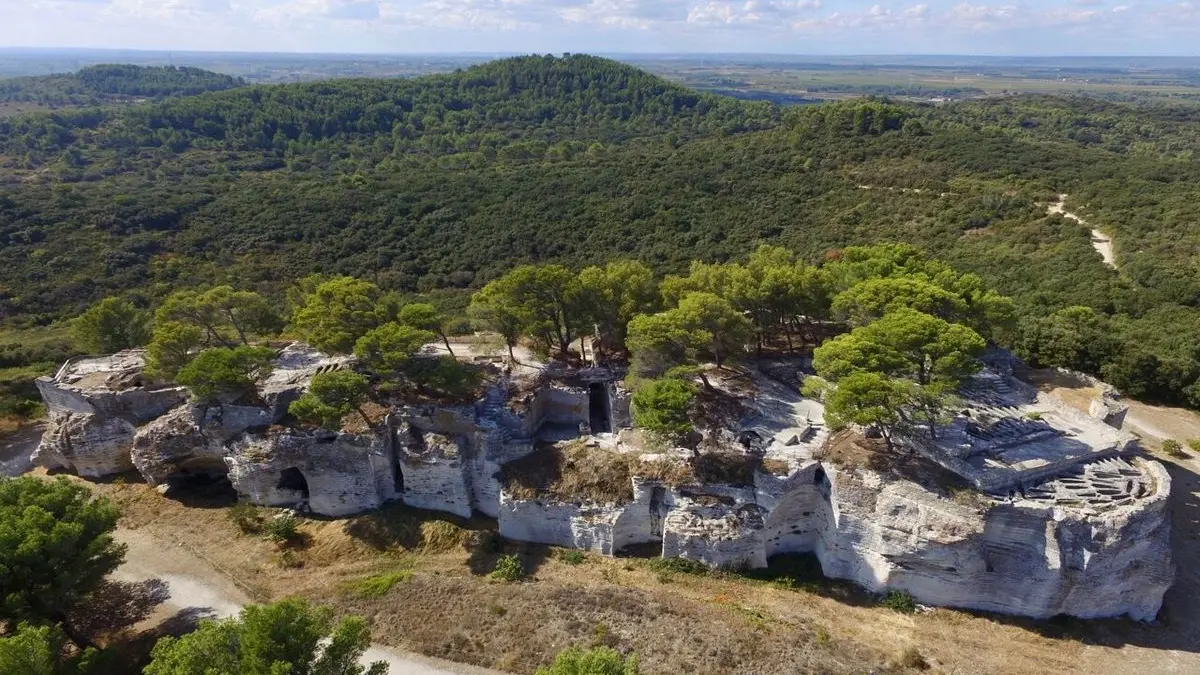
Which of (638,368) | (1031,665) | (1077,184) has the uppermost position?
(1077,184)

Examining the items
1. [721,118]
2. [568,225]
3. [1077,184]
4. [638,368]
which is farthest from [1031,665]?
[721,118]

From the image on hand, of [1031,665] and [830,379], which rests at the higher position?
[830,379]

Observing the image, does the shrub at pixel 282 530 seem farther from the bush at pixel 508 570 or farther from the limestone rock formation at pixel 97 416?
the bush at pixel 508 570

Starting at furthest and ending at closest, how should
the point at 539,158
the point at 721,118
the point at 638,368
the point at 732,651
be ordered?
the point at 721,118 < the point at 539,158 < the point at 638,368 < the point at 732,651

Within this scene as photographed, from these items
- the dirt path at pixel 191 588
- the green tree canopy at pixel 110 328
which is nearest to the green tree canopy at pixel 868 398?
the dirt path at pixel 191 588

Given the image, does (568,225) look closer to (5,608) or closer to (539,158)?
(539,158)

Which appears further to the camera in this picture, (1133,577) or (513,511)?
(513,511)

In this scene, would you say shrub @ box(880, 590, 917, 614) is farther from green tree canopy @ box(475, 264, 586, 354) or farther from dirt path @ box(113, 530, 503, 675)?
green tree canopy @ box(475, 264, 586, 354)
